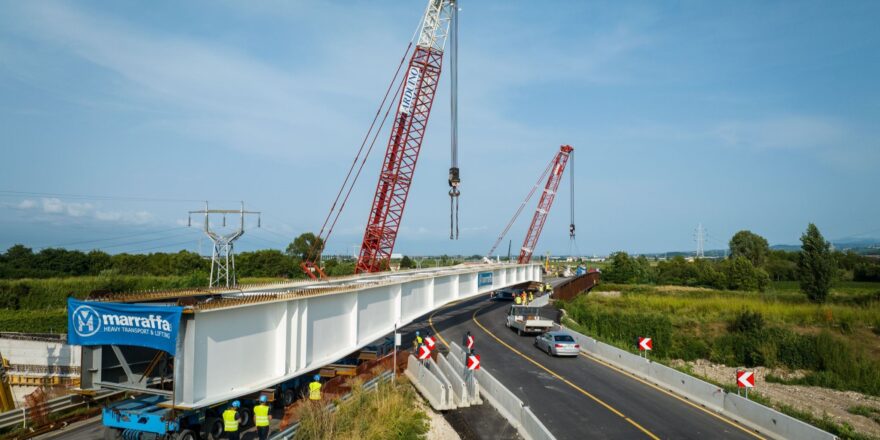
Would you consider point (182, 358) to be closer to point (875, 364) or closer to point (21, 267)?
point (875, 364)

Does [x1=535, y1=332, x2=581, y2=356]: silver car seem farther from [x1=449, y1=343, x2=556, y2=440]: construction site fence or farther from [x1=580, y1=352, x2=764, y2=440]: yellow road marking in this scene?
[x1=449, y1=343, x2=556, y2=440]: construction site fence

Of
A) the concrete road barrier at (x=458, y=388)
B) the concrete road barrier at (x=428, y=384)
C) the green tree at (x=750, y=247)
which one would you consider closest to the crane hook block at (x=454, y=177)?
the concrete road barrier at (x=428, y=384)

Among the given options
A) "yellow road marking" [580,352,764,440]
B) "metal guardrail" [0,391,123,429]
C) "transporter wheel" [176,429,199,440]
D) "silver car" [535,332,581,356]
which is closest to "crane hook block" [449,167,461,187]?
"silver car" [535,332,581,356]

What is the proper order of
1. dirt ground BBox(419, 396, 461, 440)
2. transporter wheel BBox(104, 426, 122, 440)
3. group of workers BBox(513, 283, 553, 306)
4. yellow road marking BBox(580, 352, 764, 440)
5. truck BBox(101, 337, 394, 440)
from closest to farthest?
1. truck BBox(101, 337, 394, 440)
2. transporter wheel BBox(104, 426, 122, 440)
3. dirt ground BBox(419, 396, 461, 440)
4. yellow road marking BBox(580, 352, 764, 440)
5. group of workers BBox(513, 283, 553, 306)

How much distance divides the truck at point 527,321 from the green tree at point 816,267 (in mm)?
40563

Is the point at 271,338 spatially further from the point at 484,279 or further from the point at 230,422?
the point at 484,279

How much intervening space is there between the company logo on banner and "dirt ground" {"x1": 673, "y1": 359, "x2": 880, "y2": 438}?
1667cm

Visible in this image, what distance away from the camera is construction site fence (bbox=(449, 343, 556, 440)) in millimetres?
15281

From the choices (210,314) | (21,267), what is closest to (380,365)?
(210,314)

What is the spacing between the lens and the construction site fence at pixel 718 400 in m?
15.3

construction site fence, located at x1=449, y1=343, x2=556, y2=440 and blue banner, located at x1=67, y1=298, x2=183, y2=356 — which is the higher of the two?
blue banner, located at x1=67, y1=298, x2=183, y2=356

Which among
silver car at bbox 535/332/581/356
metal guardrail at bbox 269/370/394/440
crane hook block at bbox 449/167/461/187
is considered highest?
crane hook block at bbox 449/167/461/187

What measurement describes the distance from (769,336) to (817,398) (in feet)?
37.4

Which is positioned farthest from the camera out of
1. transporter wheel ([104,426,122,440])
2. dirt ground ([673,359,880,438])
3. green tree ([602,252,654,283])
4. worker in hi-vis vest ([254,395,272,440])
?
green tree ([602,252,654,283])
